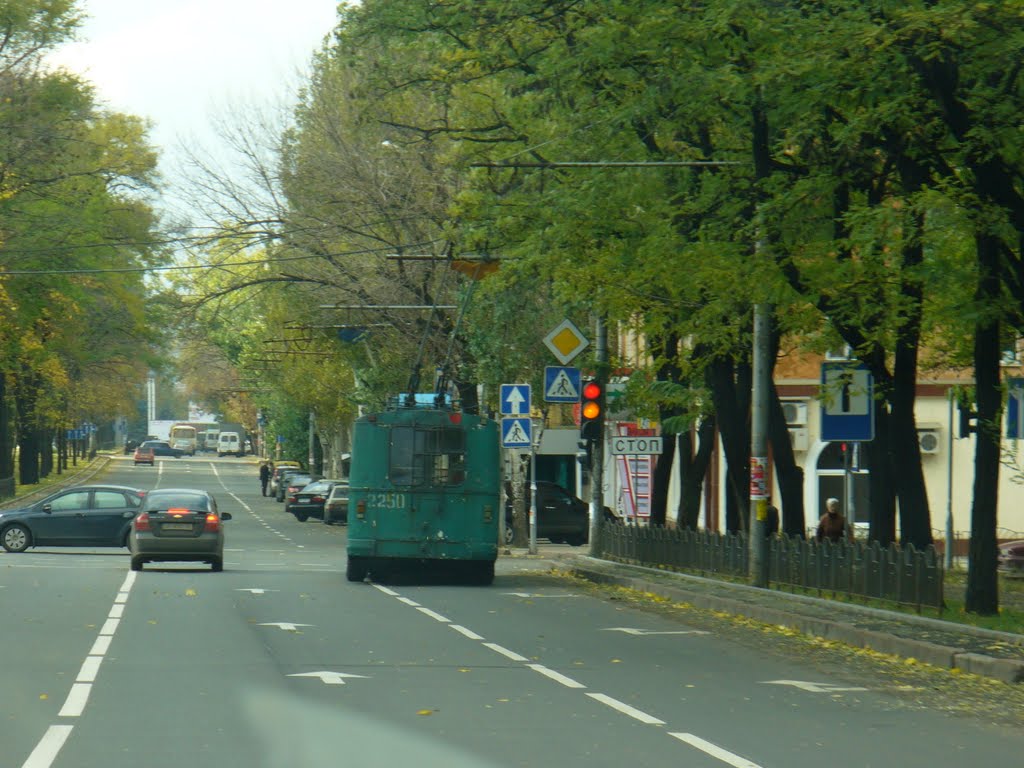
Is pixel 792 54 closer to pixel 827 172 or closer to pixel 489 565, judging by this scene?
pixel 827 172

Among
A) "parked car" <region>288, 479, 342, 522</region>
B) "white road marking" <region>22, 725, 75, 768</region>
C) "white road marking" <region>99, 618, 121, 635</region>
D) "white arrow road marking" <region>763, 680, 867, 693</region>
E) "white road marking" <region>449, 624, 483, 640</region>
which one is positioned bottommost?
"parked car" <region>288, 479, 342, 522</region>

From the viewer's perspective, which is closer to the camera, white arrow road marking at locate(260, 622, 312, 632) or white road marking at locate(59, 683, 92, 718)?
white road marking at locate(59, 683, 92, 718)

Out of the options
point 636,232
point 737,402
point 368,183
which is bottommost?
point 737,402

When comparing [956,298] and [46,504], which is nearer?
[956,298]

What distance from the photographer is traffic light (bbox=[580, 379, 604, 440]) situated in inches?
1147

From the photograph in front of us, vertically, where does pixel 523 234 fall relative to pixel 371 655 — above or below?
above

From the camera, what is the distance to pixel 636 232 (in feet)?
78.1

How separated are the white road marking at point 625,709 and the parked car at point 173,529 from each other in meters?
18.2

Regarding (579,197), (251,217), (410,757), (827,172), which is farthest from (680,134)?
(251,217)

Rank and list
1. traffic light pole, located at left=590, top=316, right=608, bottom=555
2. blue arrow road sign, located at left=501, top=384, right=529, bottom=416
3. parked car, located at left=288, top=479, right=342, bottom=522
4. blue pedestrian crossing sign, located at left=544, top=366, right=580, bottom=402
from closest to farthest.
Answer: traffic light pole, located at left=590, top=316, right=608, bottom=555, blue pedestrian crossing sign, located at left=544, top=366, right=580, bottom=402, blue arrow road sign, located at left=501, top=384, right=529, bottom=416, parked car, located at left=288, top=479, right=342, bottom=522

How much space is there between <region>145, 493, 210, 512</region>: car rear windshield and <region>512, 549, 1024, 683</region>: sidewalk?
7.72m

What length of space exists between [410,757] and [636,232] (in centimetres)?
1499

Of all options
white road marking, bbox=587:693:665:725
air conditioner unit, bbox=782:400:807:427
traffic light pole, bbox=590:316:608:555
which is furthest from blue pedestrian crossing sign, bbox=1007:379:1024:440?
air conditioner unit, bbox=782:400:807:427

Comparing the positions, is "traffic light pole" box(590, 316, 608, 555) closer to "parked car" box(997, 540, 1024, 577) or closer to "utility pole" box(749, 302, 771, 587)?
"utility pole" box(749, 302, 771, 587)
